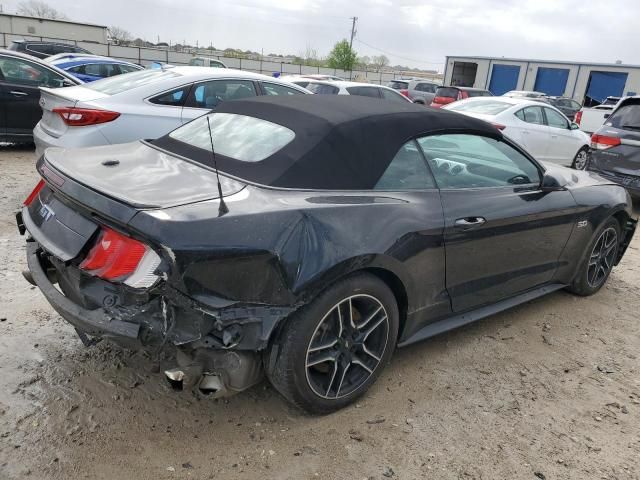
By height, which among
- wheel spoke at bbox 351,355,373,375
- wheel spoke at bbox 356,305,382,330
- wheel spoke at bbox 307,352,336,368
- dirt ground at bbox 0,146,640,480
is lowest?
dirt ground at bbox 0,146,640,480

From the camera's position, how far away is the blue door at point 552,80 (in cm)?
3566

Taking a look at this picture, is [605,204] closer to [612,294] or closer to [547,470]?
[612,294]

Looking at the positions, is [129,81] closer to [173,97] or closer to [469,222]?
[173,97]

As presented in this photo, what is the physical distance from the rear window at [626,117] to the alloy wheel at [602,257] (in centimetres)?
381

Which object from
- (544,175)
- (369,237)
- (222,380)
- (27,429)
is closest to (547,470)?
(369,237)

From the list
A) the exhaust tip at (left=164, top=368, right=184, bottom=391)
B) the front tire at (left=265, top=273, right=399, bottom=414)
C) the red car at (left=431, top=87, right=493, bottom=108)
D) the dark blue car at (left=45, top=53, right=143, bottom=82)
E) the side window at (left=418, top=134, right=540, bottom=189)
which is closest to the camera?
the exhaust tip at (left=164, top=368, right=184, bottom=391)

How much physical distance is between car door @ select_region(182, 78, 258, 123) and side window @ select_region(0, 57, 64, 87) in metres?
3.71

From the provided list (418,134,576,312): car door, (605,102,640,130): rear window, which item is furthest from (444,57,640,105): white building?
(418,134,576,312): car door

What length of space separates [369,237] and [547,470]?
1407 mm

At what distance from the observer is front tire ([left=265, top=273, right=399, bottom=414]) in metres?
2.46

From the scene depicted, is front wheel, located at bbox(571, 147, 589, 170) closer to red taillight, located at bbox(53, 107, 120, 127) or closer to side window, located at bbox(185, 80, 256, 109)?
side window, located at bbox(185, 80, 256, 109)

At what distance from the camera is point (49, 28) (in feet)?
148

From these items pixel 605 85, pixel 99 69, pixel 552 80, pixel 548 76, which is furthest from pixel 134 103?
pixel 548 76

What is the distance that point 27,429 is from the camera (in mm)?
2496
